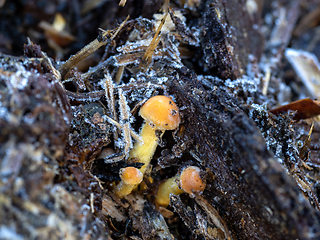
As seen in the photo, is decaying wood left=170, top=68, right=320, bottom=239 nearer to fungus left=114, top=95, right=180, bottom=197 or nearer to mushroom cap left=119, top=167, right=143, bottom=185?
fungus left=114, top=95, right=180, bottom=197

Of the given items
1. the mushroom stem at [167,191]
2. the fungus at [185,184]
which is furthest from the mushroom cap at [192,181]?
the mushroom stem at [167,191]

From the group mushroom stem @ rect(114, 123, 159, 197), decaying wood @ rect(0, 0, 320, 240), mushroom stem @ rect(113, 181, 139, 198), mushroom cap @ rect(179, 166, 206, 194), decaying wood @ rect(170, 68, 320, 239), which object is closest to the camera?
decaying wood @ rect(0, 0, 320, 240)

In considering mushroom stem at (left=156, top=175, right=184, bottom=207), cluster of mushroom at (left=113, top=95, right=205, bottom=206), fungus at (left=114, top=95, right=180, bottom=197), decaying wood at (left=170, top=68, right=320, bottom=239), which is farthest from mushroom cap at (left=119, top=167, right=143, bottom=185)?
decaying wood at (left=170, top=68, right=320, bottom=239)

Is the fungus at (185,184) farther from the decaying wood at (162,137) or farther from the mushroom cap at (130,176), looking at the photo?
the mushroom cap at (130,176)

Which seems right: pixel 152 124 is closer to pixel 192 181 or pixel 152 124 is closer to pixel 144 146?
pixel 144 146

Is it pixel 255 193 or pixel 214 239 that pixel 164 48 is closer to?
pixel 255 193

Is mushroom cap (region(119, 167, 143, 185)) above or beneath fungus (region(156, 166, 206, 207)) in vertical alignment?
above

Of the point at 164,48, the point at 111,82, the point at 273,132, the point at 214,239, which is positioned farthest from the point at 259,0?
the point at 214,239
